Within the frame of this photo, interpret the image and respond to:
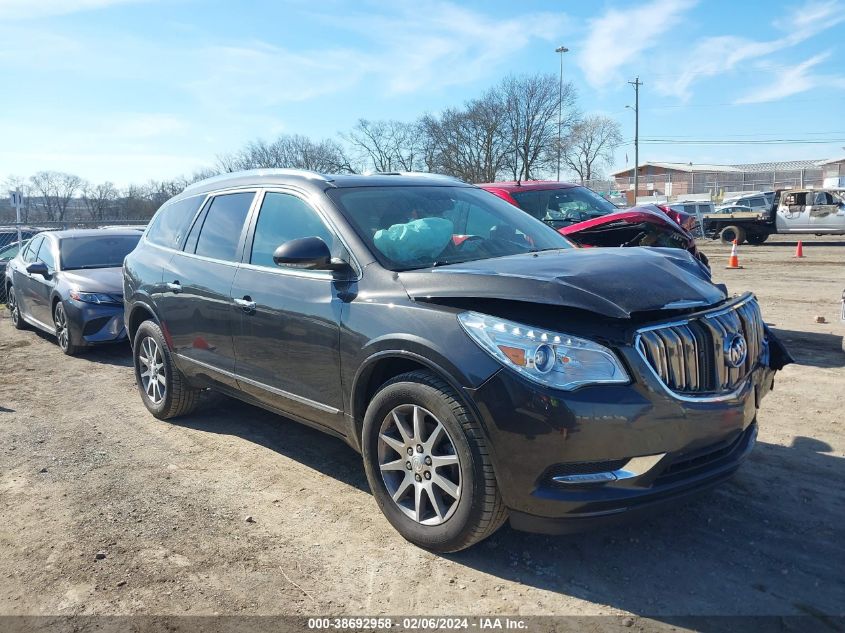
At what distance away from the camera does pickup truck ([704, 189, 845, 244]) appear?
78.5 ft

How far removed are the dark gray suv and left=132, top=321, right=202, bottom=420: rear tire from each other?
84cm

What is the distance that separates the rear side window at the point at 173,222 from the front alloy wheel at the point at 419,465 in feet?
9.16

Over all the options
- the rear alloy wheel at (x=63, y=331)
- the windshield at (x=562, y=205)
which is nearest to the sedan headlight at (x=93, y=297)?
the rear alloy wheel at (x=63, y=331)

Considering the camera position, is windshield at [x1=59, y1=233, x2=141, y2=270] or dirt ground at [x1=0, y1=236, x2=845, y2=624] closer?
dirt ground at [x1=0, y1=236, x2=845, y2=624]

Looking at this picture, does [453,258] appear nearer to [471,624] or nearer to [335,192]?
[335,192]

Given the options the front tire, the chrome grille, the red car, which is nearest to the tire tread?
the front tire

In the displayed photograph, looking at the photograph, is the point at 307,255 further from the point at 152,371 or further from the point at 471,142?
the point at 471,142

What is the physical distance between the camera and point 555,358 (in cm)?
280

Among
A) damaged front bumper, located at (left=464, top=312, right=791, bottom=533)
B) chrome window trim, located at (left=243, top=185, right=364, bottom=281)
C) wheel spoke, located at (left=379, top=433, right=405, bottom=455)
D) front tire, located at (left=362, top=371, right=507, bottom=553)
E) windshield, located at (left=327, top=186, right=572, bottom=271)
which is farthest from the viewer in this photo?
windshield, located at (left=327, top=186, right=572, bottom=271)

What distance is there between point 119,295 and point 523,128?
58.2 metres

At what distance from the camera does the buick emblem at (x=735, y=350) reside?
307cm

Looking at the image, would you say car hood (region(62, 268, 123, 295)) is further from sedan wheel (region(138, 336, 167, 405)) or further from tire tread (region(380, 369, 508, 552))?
tire tread (region(380, 369, 508, 552))

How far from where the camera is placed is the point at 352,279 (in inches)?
142

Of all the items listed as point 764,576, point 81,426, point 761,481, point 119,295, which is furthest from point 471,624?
point 119,295
